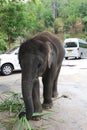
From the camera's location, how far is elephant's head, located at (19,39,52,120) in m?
4.56

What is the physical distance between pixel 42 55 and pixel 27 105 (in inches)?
38.8

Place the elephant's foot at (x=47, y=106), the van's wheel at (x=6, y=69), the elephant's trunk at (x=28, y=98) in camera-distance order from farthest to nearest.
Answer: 1. the van's wheel at (x=6, y=69)
2. the elephant's foot at (x=47, y=106)
3. the elephant's trunk at (x=28, y=98)

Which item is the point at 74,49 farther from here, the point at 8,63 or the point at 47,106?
the point at 47,106

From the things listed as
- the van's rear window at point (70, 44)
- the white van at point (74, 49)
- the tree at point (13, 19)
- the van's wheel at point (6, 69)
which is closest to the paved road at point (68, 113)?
the van's wheel at point (6, 69)

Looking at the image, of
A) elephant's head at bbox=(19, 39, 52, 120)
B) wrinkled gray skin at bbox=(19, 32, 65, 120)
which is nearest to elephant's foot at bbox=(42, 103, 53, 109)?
wrinkled gray skin at bbox=(19, 32, 65, 120)

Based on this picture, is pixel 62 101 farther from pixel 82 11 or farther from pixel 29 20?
pixel 82 11

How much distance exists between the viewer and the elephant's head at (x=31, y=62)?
4.56m

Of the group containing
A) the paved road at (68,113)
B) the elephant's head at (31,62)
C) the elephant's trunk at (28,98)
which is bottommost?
the paved road at (68,113)

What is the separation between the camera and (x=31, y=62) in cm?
475

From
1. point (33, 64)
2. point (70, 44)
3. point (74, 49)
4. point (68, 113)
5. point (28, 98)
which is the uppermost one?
point (33, 64)

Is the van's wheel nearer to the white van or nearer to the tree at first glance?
the tree

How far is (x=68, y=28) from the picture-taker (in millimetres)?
51125

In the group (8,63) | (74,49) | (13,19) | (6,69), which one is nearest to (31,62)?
(6,69)

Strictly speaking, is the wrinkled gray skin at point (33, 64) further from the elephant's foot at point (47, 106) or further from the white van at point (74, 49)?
the white van at point (74, 49)
